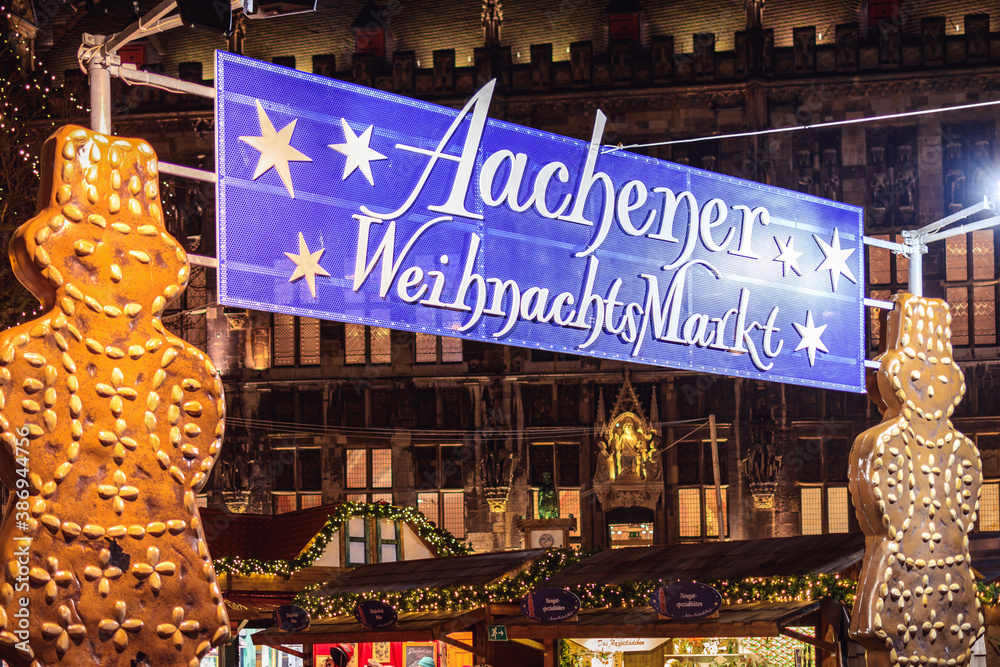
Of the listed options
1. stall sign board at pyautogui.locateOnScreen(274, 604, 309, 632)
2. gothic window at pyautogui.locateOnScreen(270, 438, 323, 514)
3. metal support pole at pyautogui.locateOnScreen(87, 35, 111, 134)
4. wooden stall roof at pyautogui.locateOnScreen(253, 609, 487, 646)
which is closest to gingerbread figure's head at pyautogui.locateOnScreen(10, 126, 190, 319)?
metal support pole at pyautogui.locateOnScreen(87, 35, 111, 134)

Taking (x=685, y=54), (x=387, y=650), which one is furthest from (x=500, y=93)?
(x=387, y=650)

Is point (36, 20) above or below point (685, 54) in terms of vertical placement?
above

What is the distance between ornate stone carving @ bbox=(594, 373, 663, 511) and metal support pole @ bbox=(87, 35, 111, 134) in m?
23.1

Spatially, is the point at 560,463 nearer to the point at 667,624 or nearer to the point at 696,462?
the point at 696,462

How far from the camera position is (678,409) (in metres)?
26.8

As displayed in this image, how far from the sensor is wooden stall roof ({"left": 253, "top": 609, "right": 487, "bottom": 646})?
14.0m

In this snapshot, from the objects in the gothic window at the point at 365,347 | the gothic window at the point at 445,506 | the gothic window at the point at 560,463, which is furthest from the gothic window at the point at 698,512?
the gothic window at the point at 365,347

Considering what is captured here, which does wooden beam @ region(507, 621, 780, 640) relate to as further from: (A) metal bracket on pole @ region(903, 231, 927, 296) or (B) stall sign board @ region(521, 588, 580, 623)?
(A) metal bracket on pole @ region(903, 231, 927, 296)

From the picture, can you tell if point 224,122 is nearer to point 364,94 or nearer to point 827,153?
point 364,94

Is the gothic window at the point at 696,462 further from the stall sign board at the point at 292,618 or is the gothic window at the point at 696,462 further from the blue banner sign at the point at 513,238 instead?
the blue banner sign at the point at 513,238

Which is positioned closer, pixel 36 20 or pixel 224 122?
pixel 224 122

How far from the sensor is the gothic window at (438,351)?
90.5 ft

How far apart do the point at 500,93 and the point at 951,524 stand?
23.1 m

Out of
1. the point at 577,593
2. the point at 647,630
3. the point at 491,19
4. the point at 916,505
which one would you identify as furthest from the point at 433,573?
the point at 491,19
